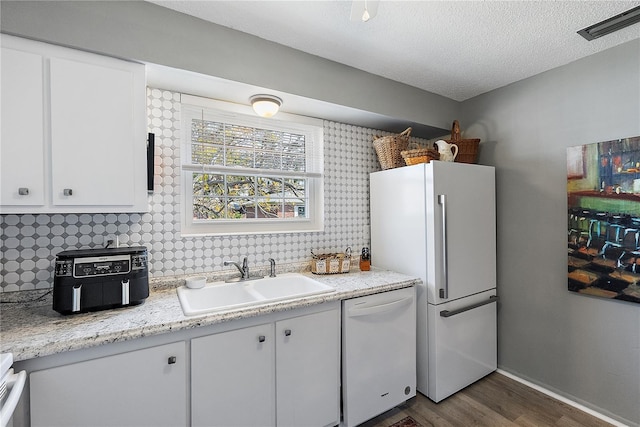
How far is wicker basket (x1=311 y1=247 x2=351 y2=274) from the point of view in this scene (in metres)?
2.23

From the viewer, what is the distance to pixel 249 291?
1.83 m

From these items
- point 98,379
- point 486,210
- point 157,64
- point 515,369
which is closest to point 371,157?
point 486,210

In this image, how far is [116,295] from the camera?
1401 millimetres

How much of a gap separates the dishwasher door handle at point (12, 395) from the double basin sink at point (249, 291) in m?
0.58

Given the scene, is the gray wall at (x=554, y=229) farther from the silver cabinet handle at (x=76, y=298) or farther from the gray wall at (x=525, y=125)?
the silver cabinet handle at (x=76, y=298)

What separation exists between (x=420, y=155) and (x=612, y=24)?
1.24 meters

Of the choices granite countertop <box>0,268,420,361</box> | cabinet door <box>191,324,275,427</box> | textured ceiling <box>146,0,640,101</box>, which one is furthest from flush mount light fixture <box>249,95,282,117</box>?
cabinet door <box>191,324,275,427</box>

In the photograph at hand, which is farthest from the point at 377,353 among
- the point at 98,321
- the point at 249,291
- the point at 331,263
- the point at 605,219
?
the point at 605,219

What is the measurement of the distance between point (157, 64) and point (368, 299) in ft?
5.83

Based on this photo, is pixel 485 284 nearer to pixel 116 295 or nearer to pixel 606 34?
pixel 606 34

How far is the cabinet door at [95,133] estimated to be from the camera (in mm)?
1344

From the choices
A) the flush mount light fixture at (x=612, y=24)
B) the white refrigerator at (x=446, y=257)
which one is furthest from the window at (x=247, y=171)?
the flush mount light fixture at (x=612, y=24)

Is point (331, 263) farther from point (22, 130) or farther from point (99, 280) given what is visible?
point (22, 130)

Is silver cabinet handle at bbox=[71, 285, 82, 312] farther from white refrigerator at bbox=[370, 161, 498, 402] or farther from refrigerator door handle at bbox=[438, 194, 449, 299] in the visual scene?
refrigerator door handle at bbox=[438, 194, 449, 299]
